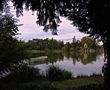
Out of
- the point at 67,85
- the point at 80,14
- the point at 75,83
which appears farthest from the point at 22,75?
the point at 80,14

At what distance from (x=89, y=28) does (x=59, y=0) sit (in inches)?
42.8

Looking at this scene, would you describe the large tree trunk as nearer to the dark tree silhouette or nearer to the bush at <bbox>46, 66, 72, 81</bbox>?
the dark tree silhouette

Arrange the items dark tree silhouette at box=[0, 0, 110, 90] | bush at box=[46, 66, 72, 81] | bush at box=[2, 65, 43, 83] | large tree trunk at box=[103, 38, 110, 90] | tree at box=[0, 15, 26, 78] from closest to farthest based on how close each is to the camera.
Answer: dark tree silhouette at box=[0, 0, 110, 90] → large tree trunk at box=[103, 38, 110, 90] → bush at box=[46, 66, 72, 81] → bush at box=[2, 65, 43, 83] → tree at box=[0, 15, 26, 78]

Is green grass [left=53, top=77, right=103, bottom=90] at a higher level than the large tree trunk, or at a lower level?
lower

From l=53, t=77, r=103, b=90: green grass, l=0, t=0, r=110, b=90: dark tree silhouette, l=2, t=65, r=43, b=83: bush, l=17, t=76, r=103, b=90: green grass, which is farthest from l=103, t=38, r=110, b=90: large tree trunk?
l=2, t=65, r=43, b=83: bush

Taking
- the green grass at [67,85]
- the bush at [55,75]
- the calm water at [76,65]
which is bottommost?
the calm water at [76,65]

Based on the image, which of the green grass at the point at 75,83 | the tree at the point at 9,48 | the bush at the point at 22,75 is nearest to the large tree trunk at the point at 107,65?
the green grass at the point at 75,83

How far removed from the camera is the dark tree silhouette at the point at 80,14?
218 inches

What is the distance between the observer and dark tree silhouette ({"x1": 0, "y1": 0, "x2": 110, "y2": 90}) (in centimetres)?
553

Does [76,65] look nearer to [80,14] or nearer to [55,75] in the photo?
[55,75]

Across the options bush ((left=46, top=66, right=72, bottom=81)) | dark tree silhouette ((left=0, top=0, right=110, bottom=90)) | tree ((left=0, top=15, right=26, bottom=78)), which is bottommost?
bush ((left=46, top=66, right=72, bottom=81))

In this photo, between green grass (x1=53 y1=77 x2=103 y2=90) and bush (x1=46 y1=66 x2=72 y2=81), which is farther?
bush (x1=46 y1=66 x2=72 y2=81)

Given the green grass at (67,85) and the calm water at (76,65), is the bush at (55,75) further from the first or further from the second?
the green grass at (67,85)

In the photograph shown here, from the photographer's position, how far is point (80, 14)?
6.39 meters
